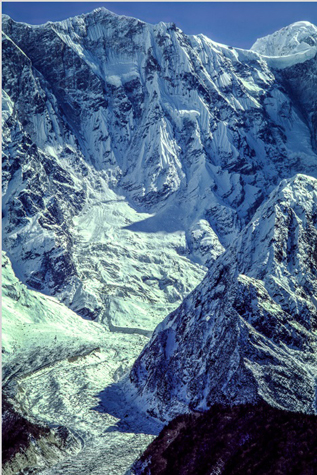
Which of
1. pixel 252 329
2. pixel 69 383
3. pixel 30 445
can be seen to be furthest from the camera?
pixel 69 383

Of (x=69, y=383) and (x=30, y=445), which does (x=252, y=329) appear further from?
(x=69, y=383)

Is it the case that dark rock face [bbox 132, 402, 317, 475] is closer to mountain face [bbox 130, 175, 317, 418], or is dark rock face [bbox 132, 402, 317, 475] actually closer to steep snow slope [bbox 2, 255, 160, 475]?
steep snow slope [bbox 2, 255, 160, 475]

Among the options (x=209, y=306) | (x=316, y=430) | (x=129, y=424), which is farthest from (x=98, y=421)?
(x=316, y=430)

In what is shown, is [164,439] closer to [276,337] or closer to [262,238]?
[276,337]

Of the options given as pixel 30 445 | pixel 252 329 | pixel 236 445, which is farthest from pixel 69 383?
pixel 236 445

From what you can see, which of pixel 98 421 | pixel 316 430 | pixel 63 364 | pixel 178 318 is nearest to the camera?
pixel 316 430

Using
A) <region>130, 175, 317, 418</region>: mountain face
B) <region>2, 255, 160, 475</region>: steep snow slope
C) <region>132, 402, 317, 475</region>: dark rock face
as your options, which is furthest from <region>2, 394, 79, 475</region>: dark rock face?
<region>132, 402, 317, 475</region>: dark rock face

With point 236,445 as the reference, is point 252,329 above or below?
above
